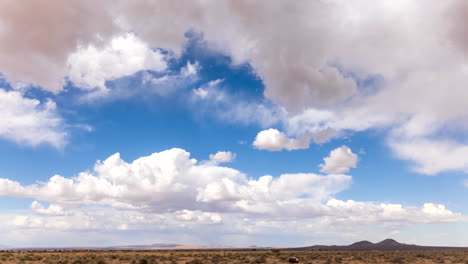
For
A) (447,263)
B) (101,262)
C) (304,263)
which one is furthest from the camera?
(447,263)

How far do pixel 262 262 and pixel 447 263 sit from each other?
29919 mm

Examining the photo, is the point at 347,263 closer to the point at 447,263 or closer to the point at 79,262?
the point at 447,263

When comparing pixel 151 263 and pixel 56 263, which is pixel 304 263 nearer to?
pixel 151 263

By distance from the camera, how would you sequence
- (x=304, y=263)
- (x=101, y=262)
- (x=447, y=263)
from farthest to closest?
(x=447, y=263) → (x=304, y=263) → (x=101, y=262)

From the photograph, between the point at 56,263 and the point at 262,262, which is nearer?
the point at 56,263

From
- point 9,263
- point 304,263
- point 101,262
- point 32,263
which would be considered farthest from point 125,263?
point 304,263

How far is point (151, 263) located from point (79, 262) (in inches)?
392

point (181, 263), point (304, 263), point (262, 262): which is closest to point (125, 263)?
point (181, 263)

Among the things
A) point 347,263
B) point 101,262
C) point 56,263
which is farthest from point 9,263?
point 347,263

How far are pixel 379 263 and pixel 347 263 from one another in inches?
211

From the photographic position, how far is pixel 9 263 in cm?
5234

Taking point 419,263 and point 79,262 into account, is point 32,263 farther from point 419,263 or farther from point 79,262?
point 419,263

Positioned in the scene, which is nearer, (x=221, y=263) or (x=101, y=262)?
(x=101, y=262)

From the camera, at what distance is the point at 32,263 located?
52156mm
